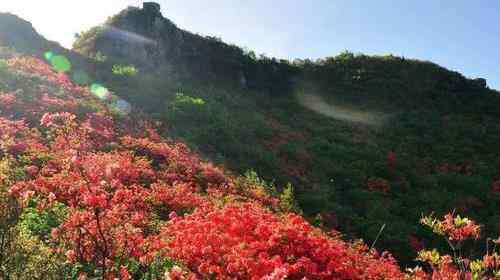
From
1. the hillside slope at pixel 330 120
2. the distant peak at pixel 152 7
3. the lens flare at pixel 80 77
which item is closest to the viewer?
the hillside slope at pixel 330 120

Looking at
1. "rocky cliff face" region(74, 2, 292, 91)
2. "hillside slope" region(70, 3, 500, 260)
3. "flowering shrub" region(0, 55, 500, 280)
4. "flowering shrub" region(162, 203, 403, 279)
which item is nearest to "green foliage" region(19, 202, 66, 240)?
"flowering shrub" region(0, 55, 500, 280)

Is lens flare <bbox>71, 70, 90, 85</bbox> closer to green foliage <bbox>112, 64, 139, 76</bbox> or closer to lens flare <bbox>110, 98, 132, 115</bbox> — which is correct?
green foliage <bbox>112, 64, 139, 76</bbox>

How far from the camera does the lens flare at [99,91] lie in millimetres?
25438

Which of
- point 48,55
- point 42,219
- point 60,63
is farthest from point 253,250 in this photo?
point 48,55

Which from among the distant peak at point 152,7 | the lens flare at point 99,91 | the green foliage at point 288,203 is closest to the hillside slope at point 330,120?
the distant peak at point 152,7

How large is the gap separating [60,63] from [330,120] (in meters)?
18.5

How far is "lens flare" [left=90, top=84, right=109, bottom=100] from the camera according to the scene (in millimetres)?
25438

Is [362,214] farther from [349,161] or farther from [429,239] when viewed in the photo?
[349,161]

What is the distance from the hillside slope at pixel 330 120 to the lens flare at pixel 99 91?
120cm

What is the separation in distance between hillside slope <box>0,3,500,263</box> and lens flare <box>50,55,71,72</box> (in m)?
0.78

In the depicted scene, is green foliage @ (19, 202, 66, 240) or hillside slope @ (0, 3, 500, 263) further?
hillside slope @ (0, 3, 500, 263)

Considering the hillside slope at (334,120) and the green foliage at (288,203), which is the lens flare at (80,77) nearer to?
the hillside slope at (334,120)

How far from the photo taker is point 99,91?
26.4 m

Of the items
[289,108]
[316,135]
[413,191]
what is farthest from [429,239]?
[289,108]
